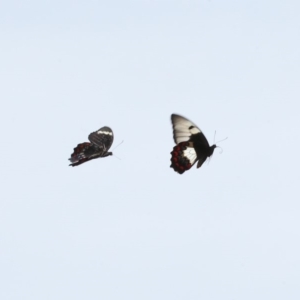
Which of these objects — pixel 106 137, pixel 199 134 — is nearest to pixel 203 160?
pixel 199 134

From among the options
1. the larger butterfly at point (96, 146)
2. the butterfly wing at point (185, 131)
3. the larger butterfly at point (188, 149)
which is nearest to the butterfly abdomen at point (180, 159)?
the larger butterfly at point (188, 149)

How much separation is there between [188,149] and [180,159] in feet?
1.19

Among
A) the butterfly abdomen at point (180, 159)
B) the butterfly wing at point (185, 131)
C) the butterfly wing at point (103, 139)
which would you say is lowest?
the butterfly abdomen at point (180, 159)

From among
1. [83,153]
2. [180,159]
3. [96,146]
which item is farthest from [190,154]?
[83,153]

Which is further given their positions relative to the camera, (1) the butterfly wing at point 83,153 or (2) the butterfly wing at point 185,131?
(1) the butterfly wing at point 83,153

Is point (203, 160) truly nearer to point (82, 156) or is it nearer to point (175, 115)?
point (175, 115)

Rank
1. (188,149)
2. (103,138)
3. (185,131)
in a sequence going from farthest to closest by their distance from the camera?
(103,138), (188,149), (185,131)

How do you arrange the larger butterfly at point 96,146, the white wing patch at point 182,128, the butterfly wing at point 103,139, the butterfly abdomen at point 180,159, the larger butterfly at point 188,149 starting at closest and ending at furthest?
the white wing patch at point 182,128, the larger butterfly at point 188,149, the butterfly abdomen at point 180,159, the larger butterfly at point 96,146, the butterfly wing at point 103,139

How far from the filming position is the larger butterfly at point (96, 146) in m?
23.3

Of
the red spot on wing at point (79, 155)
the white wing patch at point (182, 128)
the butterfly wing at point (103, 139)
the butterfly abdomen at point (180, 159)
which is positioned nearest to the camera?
the white wing patch at point (182, 128)

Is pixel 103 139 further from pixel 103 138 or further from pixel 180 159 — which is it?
pixel 180 159

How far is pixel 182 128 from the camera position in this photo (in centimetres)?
2186

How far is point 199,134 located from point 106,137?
3235 mm

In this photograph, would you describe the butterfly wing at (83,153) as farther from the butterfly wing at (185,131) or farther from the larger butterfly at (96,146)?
the butterfly wing at (185,131)
